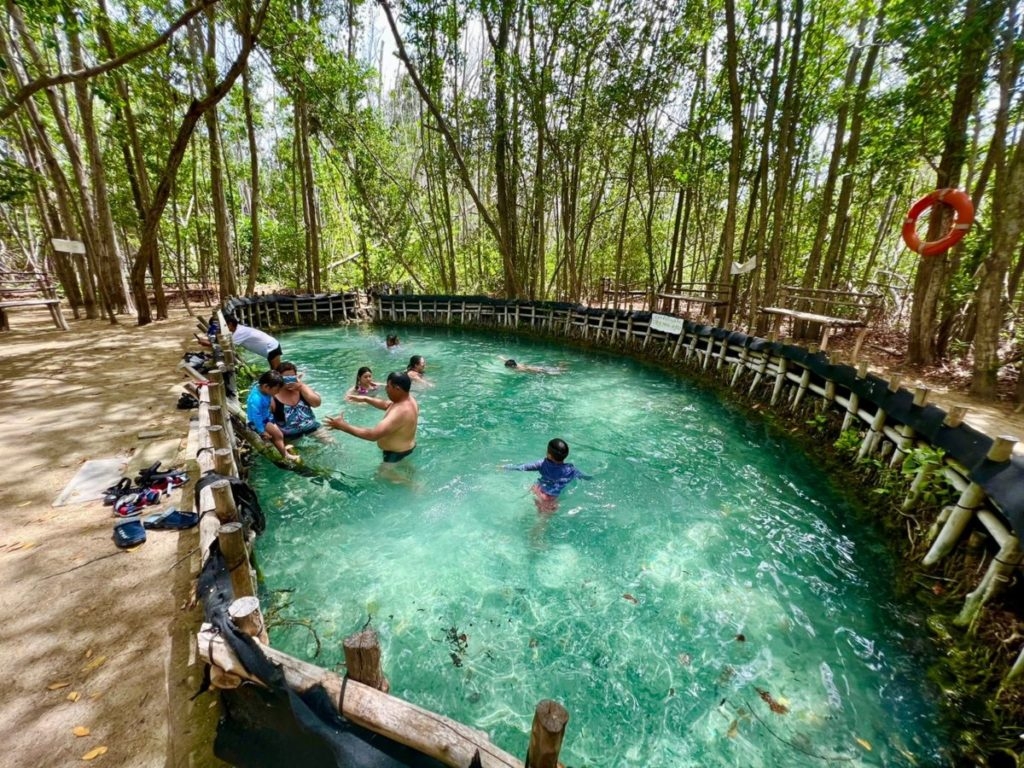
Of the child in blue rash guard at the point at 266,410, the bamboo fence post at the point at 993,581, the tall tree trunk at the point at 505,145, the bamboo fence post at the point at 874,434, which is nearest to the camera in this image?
the bamboo fence post at the point at 993,581

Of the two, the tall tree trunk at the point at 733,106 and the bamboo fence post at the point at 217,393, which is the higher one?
the tall tree trunk at the point at 733,106

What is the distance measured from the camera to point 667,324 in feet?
38.3

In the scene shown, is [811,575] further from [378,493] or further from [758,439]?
[378,493]

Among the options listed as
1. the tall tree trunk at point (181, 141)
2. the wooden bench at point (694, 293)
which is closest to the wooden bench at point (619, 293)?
the wooden bench at point (694, 293)

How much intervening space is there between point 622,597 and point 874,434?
426 cm

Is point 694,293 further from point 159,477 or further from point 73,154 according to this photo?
point 73,154

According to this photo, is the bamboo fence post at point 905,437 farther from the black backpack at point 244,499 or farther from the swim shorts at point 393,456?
the black backpack at point 244,499

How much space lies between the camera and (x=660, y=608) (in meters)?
3.83

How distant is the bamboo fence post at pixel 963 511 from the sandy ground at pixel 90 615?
10.3ft

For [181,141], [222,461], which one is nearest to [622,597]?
[222,461]

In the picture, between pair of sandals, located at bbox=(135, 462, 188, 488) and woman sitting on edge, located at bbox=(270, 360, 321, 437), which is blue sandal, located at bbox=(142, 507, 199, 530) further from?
woman sitting on edge, located at bbox=(270, 360, 321, 437)

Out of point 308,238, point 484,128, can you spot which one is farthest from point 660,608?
point 308,238

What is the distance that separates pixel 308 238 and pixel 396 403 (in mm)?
15817

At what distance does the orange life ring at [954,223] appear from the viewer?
672 centimetres
